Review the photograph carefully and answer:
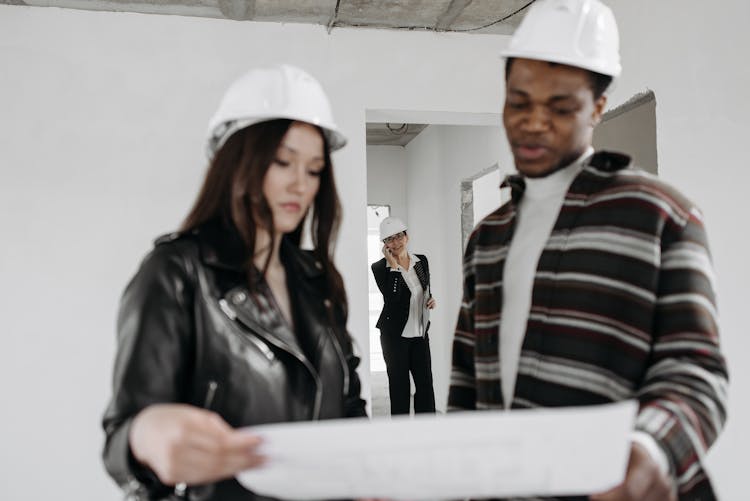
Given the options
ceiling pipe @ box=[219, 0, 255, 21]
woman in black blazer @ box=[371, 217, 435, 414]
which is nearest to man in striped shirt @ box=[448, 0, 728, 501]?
ceiling pipe @ box=[219, 0, 255, 21]

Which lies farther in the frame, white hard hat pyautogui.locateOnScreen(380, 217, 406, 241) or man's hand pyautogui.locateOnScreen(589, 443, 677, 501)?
white hard hat pyautogui.locateOnScreen(380, 217, 406, 241)

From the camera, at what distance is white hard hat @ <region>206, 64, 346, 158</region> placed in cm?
121

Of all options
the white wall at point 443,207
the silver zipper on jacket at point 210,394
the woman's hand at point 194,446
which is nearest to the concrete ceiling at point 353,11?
the white wall at point 443,207

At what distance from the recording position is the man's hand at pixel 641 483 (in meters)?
0.81

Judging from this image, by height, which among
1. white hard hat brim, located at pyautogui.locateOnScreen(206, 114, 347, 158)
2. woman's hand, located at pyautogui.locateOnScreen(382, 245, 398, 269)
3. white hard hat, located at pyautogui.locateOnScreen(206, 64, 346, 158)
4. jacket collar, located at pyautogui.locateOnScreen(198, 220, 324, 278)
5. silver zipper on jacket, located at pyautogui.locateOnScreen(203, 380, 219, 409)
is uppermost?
white hard hat, located at pyautogui.locateOnScreen(206, 64, 346, 158)

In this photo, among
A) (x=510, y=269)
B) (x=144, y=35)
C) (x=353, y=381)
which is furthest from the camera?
(x=144, y=35)

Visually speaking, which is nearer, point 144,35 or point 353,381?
point 353,381

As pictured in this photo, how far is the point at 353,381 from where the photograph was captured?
142 cm

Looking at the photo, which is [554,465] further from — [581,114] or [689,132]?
[689,132]

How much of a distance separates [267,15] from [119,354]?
3.12m

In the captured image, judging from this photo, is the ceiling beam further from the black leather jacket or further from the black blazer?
the black leather jacket

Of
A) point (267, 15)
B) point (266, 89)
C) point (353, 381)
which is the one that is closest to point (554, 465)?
point (353, 381)

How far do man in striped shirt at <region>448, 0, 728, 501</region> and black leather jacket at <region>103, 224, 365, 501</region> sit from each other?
0.36 m

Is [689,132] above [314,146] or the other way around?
above
